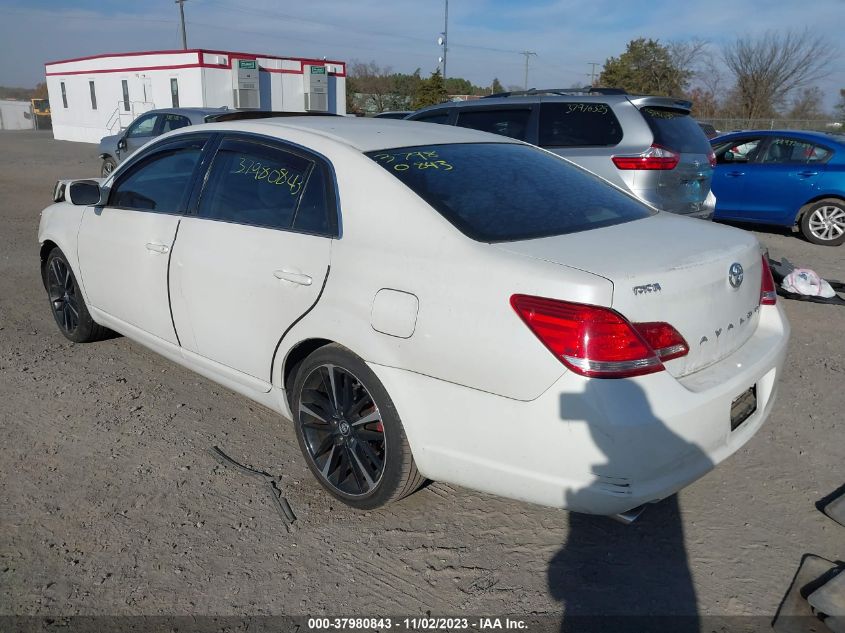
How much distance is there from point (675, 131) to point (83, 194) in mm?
5434

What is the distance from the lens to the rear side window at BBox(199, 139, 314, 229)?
10.6 ft

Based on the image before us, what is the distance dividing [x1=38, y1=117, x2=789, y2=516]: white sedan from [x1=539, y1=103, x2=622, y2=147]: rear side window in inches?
138

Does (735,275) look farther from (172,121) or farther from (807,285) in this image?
(172,121)

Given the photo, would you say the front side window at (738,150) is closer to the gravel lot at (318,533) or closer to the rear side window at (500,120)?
the rear side window at (500,120)

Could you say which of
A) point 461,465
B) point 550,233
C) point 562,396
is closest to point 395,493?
point 461,465

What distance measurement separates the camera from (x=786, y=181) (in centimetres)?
931

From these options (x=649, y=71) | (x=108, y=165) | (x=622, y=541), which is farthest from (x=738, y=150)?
(x=649, y=71)

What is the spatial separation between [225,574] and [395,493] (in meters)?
0.74

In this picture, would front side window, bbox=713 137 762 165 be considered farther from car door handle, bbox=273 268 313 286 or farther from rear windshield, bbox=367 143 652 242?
car door handle, bbox=273 268 313 286

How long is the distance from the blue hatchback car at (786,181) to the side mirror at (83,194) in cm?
862

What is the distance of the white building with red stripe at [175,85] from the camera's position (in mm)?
30297

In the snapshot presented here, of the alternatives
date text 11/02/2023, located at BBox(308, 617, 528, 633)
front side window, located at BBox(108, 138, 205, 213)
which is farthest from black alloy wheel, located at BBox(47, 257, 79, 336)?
date text 11/02/2023, located at BBox(308, 617, 528, 633)

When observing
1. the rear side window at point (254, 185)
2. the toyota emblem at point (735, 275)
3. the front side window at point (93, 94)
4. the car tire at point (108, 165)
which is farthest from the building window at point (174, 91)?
the toyota emblem at point (735, 275)

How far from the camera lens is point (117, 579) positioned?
2.63m
